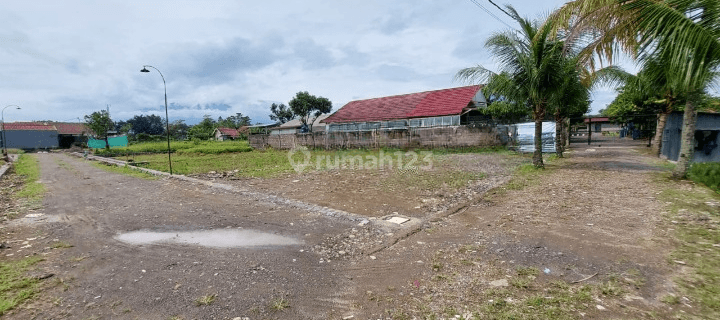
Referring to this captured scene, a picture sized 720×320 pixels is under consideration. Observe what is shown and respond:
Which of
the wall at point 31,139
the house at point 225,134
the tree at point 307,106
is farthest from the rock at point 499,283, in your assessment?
the wall at point 31,139

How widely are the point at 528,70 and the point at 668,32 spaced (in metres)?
4.47

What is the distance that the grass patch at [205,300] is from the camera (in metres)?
2.69

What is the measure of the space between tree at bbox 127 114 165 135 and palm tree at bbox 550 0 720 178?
93.5 m

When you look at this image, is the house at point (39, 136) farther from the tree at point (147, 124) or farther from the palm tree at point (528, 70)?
the palm tree at point (528, 70)

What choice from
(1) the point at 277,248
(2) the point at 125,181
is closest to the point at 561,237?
(1) the point at 277,248

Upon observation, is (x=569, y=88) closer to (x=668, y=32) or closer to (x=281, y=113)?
(x=668, y=32)

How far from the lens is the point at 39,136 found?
131 feet

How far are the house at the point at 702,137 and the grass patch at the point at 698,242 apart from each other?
7.06m

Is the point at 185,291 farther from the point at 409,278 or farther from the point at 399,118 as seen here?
the point at 399,118

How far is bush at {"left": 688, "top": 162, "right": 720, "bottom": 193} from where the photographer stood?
5848 millimetres

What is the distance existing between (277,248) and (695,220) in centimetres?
604

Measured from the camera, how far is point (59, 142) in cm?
4212

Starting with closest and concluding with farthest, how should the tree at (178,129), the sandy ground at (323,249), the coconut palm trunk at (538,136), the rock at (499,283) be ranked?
the sandy ground at (323,249), the rock at (499,283), the coconut palm trunk at (538,136), the tree at (178,129)

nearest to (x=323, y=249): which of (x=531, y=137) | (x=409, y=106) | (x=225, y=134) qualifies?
(x=531, y=137)
